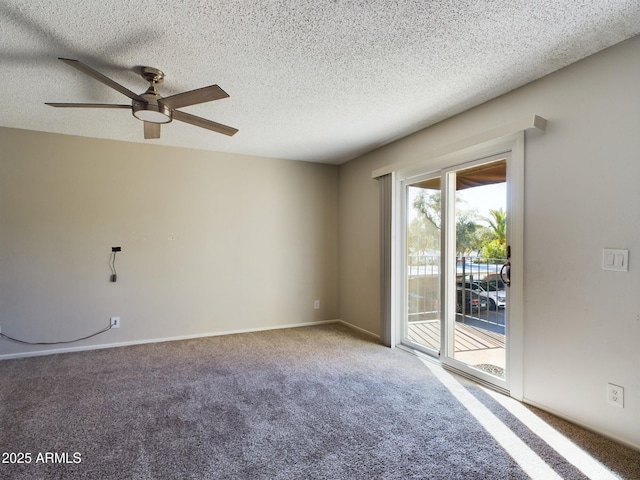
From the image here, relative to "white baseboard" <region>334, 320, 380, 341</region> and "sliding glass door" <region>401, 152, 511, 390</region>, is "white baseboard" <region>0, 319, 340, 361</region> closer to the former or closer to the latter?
"white baseboard" <region>334, 320, 380, 341</region>

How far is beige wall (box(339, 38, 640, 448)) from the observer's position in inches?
77.2

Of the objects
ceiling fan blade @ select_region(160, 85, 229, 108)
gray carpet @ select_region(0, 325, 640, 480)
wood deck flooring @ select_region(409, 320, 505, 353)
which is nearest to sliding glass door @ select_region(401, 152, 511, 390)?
wood deck flooring @ select_region(409, 320, 505, 353)

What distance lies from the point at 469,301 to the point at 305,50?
8.31ft

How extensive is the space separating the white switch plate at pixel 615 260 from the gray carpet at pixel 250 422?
3.44 ft

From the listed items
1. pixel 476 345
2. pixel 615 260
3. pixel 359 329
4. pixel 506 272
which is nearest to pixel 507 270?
pixel 506 272

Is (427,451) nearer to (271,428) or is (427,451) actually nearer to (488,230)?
(271,428)

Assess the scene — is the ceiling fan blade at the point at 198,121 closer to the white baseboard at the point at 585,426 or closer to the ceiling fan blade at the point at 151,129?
the ceiling fan blade at the point at 151,129

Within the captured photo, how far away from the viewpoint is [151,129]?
8.96 ft

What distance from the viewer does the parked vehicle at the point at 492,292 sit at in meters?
2.75

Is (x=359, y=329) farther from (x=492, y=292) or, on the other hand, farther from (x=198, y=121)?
(x=198, y=121)

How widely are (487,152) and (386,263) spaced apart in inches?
64.7

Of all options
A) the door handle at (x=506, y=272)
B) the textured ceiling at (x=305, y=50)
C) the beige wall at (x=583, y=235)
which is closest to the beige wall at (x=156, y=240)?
the textured ceiling at (x=305, y=50)

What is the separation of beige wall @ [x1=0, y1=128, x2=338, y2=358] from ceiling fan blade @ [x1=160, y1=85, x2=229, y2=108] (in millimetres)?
2120

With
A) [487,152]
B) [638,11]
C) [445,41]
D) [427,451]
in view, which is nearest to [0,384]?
A: [427,451]
